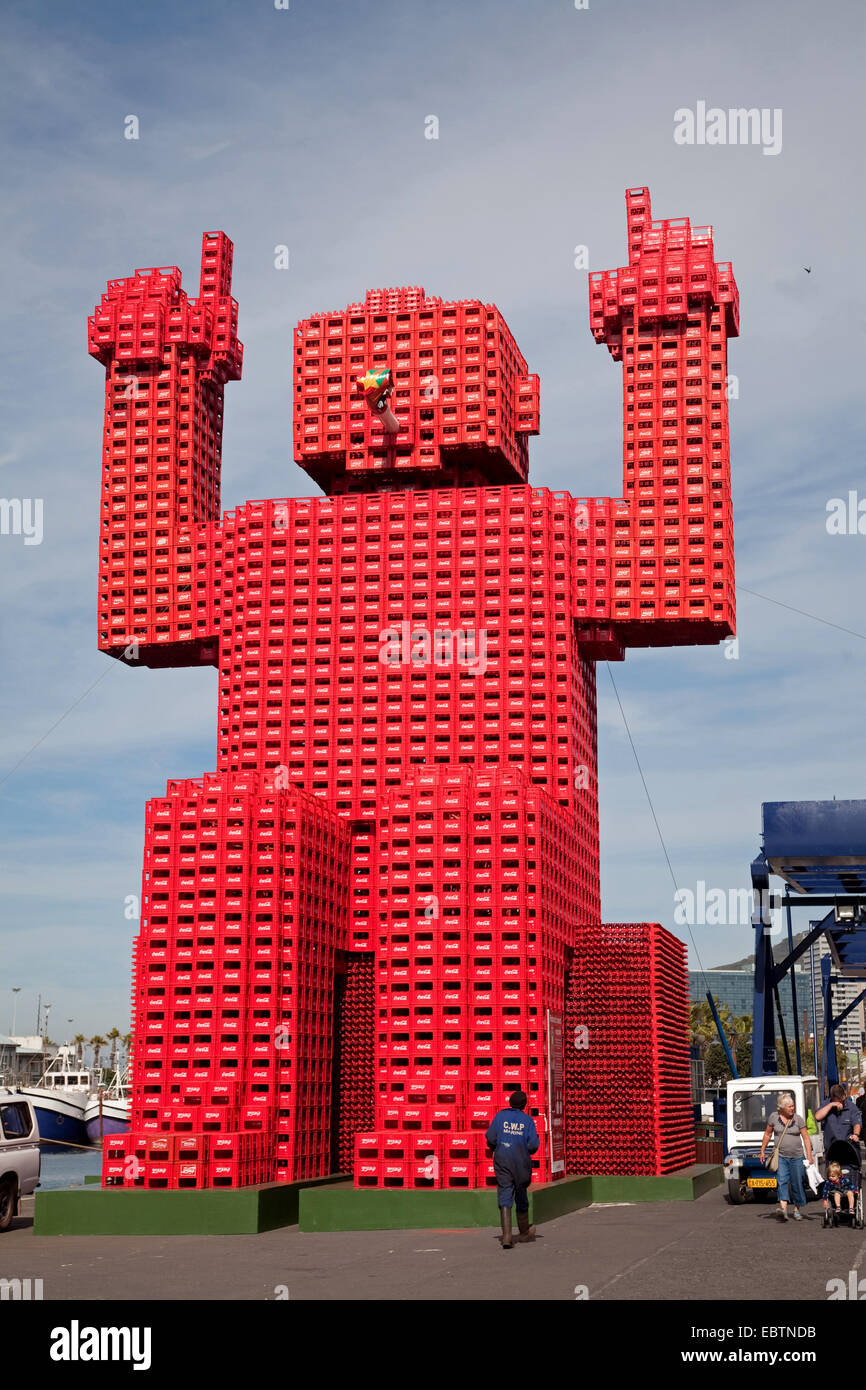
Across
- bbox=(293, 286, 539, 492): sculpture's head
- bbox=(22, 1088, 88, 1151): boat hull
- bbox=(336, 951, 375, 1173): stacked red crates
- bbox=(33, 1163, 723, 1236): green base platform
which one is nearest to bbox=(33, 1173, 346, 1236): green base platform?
bbox=(33, 1163, 723, 1236): green base platform

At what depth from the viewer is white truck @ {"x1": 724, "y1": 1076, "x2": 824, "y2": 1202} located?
128 ft

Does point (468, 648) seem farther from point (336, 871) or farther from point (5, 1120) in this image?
point (5, 1120)

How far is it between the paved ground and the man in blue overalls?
27.8 inches

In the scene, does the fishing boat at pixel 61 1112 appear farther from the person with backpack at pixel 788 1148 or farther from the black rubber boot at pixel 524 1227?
the black rubber boot at pixel 524 1227

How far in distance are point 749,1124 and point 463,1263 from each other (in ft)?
64.9

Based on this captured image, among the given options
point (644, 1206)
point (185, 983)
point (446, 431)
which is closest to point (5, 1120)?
point (185, 983)

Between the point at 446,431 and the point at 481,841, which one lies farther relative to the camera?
the point at 446,431

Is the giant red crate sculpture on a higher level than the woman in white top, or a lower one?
higher

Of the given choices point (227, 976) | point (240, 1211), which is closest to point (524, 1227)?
point (240, 1211)

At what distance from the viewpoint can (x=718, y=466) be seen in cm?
5641

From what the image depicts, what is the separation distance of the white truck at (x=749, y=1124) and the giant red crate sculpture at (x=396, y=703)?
4816 mm

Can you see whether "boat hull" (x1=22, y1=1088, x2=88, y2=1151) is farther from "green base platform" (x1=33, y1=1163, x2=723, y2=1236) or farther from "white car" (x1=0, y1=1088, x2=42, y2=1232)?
"white car" (x1=0, y1=1088, x2=42, y2=1232)

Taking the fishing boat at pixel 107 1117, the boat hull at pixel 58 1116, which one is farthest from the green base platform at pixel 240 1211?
the boat hull at pixel 58 1116
